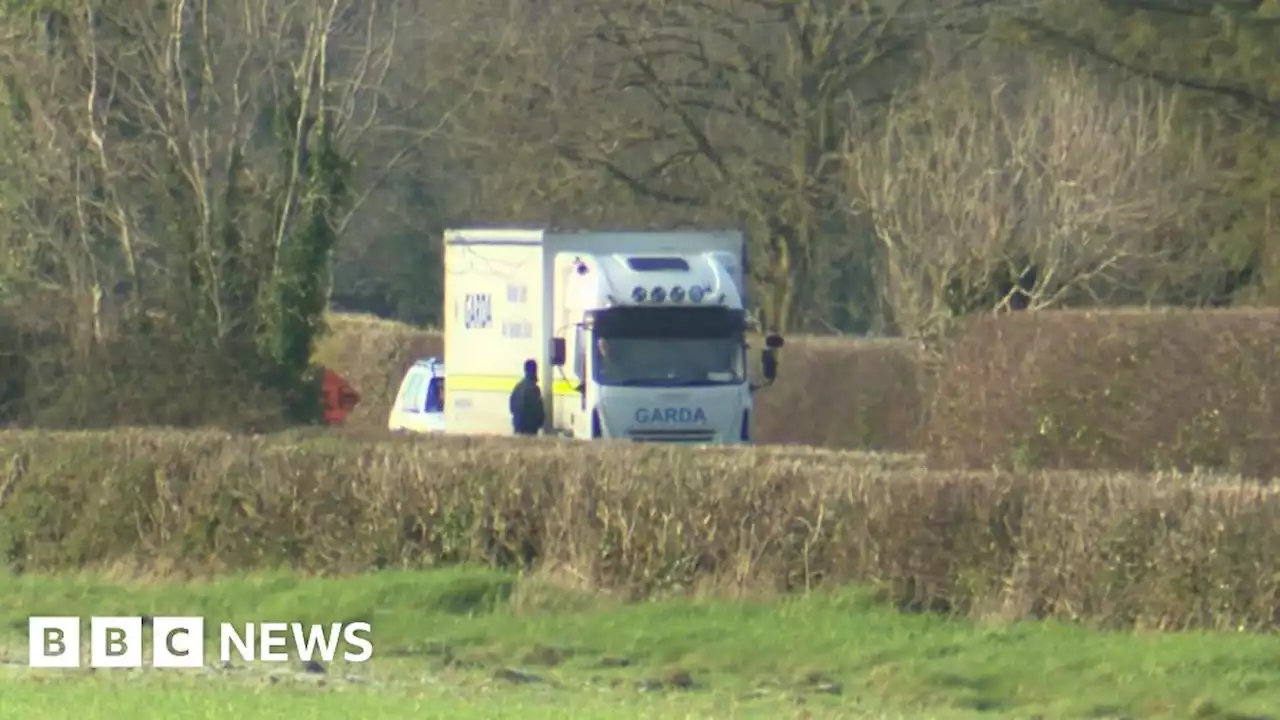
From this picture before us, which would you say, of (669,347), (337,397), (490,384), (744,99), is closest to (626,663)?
(669,347)

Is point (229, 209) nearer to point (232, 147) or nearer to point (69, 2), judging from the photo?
point (232, 147)

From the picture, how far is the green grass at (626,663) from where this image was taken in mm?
11875

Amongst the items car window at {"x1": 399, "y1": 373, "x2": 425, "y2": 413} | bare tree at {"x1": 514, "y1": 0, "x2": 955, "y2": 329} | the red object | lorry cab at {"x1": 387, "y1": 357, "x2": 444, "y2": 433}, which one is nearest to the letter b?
the red object

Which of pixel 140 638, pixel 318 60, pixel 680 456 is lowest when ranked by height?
pixel 140 638

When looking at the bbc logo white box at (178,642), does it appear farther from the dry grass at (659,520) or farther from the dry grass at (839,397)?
the dry grass at (839,397)

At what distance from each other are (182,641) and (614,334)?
13194mm

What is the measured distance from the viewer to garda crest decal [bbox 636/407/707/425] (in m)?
27.2

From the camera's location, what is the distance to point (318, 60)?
27.9 m

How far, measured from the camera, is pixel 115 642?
14.6m

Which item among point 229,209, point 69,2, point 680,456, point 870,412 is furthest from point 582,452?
point 870,412

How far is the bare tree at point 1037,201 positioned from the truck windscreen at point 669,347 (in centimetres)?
595

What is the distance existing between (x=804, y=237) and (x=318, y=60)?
14.2m

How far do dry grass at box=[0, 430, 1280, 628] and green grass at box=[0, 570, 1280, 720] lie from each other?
0.37 m

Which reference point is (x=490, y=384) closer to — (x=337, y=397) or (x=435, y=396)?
Result: (x=435, y=396)
